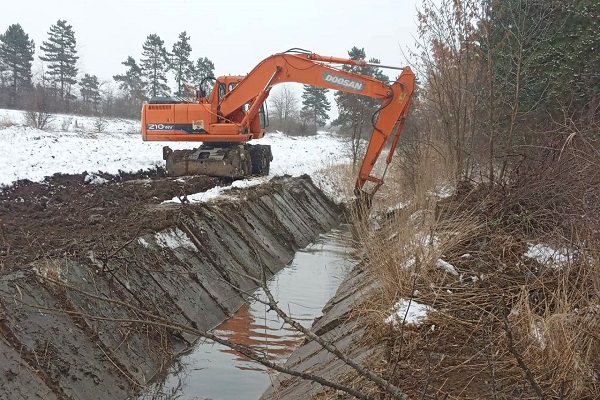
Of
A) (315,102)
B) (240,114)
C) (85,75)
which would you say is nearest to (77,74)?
(85,75)

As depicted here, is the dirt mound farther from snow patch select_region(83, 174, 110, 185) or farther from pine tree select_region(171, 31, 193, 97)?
pine tree select_region(171, 31, 193, 97)

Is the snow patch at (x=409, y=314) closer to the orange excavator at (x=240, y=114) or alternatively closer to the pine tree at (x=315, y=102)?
the orange excavator at (x=240, y=114)

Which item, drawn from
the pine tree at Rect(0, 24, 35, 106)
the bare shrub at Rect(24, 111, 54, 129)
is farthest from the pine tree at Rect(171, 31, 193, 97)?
the bare shrub at Rect(24, 111, 54, 129)

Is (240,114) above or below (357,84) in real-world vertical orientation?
below

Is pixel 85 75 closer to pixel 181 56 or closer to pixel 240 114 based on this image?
pixel 181 56

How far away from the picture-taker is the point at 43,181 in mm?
10352

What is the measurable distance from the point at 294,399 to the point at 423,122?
1508 centimetres

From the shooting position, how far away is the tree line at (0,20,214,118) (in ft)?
145

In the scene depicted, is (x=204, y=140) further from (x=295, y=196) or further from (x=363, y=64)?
(x=363, y=64)

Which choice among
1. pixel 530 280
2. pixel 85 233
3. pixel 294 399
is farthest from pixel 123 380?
pixel 530 280

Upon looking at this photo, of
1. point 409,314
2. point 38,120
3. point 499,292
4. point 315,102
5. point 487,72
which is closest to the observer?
point 409,314

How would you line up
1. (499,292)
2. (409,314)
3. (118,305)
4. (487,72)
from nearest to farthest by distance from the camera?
(409,314) → (499,292) → (118,305) → (487,72)

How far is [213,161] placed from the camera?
12922mm

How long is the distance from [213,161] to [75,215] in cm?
565
